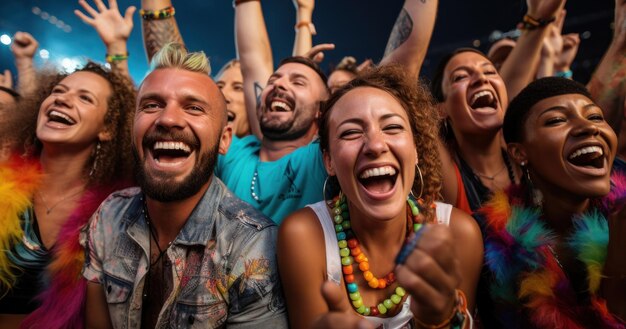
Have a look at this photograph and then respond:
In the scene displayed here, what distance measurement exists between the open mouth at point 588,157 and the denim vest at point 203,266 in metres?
1.38

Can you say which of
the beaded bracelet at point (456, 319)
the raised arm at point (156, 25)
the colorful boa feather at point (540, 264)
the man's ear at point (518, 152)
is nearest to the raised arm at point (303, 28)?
the raised arm at point (156, 25)

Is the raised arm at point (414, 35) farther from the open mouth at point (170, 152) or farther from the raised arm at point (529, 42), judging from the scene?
the open mouth at point (170, 152)

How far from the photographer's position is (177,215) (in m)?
1.58

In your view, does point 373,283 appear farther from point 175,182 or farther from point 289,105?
point 289,105

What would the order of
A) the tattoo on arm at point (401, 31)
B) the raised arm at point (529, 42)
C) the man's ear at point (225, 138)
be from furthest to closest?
the tattoo on arm at point (401, 31) → the raised arm at point (529, 42) → the man's ear at point (225, 138)

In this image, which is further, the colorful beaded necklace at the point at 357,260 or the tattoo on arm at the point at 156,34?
the tattoo on arm at the point at 156,34

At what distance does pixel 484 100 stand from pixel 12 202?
2815 mm

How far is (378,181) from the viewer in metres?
1.52

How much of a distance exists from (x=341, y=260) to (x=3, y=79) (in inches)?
130

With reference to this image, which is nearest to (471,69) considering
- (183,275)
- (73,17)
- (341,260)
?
(341,260)

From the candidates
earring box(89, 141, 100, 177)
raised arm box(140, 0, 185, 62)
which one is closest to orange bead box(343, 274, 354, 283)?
earring box(89, 141, 100, 177)

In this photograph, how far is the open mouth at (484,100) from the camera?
2156 mm

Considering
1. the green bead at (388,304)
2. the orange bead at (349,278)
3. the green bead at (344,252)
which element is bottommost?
the green bead at (388,304)

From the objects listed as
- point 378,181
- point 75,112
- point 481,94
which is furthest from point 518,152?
point 75,112
